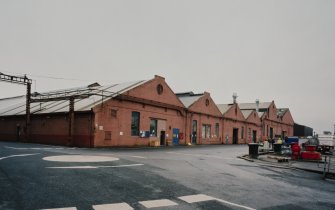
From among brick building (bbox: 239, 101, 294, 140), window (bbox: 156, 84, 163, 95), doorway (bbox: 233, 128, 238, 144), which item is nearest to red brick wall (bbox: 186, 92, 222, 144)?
doorway (bbox: 233, 128, 238, 144)

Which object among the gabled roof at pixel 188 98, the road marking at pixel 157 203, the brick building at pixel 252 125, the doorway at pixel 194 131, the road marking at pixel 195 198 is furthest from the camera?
the brick building at pixel 252 125

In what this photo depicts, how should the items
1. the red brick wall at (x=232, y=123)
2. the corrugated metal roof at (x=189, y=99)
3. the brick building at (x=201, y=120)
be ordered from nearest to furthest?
the brick building at (x=201, y=120) → the corrugated metal roof at (x=189, y=99) → the red brick wall at (x=232, y=123)

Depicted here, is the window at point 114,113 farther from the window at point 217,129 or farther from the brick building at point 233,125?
the brick building at point 233,125

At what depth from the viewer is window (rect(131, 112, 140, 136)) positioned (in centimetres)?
2994

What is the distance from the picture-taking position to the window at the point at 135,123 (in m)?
29.9

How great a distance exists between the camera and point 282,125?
71.6 meters

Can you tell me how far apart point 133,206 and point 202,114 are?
1419 inches

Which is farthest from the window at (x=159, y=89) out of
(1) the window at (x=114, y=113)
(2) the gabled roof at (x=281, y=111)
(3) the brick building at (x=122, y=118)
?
(2) the gabled roof at (x=281, y=111)

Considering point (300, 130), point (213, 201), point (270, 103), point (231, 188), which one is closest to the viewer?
point (213, 201)

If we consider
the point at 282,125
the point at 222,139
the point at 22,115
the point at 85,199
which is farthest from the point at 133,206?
the point at 282,125

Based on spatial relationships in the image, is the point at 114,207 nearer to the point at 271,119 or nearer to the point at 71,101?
the point at 71,101

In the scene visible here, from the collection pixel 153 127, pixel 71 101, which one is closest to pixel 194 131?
pixel 153 127

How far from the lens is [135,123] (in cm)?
3034

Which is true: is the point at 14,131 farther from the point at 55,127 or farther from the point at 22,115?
the point at 55,127
